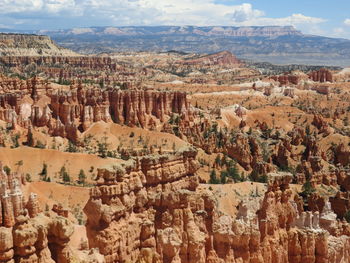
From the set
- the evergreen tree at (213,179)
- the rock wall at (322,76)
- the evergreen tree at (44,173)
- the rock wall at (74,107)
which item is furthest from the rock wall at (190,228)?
the rock wall at (322,76)

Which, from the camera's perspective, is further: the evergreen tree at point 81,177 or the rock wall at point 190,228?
the evergreen tree at point 81,177

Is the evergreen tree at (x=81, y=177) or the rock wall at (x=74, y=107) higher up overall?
the rock wall at (x=74, y=107)

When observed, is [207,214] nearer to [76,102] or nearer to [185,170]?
[185,170]

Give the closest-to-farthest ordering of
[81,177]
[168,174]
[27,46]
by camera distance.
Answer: [168,174] → [81,177] → [27,46]

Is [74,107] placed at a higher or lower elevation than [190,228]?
lower

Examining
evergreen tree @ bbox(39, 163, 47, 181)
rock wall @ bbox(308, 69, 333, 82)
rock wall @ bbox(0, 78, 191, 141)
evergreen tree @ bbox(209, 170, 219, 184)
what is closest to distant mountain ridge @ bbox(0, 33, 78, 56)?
rock wall @ bbox(0, 78, 191, 141)

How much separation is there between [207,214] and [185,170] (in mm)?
5952

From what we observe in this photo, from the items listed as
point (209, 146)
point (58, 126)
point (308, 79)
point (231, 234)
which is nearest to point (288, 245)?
point (231, 234)

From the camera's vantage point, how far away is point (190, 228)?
17984mm

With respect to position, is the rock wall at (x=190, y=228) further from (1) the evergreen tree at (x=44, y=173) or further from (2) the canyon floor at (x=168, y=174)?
(1) the evergreen tree at (x=44, y=173)

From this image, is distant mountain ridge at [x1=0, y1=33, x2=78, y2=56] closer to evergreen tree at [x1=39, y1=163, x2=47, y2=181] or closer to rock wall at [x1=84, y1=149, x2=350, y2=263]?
evergreen tree at [x1=39, y1=163, x2=47, y2=181]

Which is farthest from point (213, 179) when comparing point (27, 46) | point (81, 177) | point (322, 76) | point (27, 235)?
point (27, 46)

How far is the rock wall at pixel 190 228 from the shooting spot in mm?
17000

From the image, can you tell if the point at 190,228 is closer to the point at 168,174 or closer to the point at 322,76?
the point at 168,174
